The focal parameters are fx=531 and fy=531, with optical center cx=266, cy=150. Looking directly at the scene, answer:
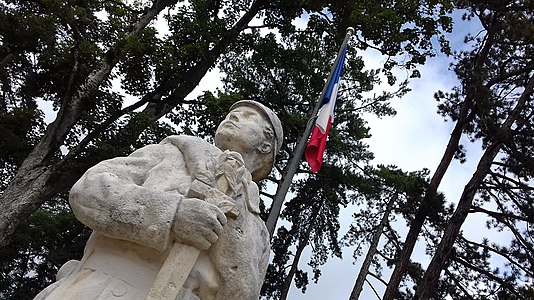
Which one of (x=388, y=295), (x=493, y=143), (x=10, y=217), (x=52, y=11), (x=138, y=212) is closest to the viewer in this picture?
(x=138, y=212)

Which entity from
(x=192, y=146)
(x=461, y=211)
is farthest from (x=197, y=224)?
(x=461, y=211)

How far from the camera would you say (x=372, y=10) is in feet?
39.4

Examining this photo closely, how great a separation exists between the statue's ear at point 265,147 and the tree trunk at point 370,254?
1118 centimetres

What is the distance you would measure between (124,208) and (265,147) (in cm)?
104

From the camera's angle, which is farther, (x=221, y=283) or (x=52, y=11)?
(x=52, y=11)

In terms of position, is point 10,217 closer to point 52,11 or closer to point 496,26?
point 52,11

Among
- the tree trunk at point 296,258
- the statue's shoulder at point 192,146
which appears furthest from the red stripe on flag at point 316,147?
the tree trunk at point 296,258

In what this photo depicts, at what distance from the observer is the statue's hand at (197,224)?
217 cm

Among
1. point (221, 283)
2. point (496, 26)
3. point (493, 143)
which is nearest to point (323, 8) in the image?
point (496, 26)

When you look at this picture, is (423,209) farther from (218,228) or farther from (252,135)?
(218,228)

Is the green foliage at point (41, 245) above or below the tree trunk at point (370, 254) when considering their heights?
below

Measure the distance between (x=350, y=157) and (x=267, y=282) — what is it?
4.94m

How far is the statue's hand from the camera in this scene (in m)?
2.17

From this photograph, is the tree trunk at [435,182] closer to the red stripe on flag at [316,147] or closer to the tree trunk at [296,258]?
the tree trunk at [296,258]
